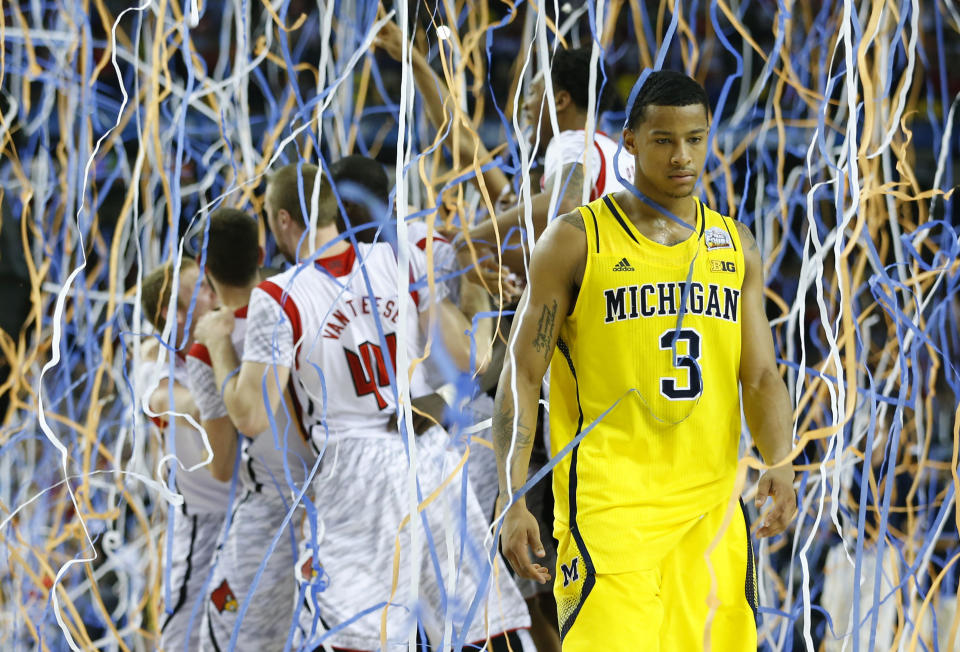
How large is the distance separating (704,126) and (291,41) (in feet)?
16.1

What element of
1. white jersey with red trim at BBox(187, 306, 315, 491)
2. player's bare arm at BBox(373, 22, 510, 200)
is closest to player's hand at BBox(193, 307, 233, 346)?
white jersey with red trim at BBox(187, 306, 315, 491)

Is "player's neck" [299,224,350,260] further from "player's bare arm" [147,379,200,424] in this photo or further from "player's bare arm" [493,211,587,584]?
"player's bare arm" [493,211,587,584]

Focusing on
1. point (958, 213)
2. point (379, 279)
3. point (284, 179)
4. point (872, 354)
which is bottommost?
point (872, 354)

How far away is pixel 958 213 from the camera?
22.6 feet

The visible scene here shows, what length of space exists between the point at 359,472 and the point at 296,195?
657 mm

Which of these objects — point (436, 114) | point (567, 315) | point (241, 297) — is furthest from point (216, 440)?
point (567, 315)

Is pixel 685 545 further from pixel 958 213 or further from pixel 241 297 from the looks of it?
pixel 958 213

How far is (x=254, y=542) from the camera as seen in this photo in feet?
8.93

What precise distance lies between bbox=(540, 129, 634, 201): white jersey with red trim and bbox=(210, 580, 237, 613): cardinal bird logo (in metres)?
1.17

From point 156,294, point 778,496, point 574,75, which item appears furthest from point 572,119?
point 156,294

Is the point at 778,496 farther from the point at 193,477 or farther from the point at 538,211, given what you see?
the point at 193,477

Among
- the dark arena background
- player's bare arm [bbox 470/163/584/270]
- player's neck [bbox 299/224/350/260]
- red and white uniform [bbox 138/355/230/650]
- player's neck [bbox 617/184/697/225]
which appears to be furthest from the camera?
red and white uniform [bbox 138/355/230/650]

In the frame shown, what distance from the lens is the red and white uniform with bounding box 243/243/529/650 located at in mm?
2482

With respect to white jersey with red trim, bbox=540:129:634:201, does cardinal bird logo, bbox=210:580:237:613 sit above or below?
below
